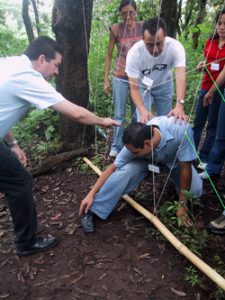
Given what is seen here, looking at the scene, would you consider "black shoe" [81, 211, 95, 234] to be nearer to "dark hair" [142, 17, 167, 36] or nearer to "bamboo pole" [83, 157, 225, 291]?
"bamboo pole" [83, 157, 225, 291]

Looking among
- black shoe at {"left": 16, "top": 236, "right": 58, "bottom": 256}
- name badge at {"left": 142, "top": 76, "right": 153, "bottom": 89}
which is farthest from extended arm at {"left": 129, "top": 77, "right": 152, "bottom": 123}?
black shoe at {"left": 16, "top": 236, "right": 58, "bottom": 256}

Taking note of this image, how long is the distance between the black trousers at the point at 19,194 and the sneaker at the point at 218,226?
1.54 meters

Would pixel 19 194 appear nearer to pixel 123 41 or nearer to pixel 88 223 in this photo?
pixel 88 223

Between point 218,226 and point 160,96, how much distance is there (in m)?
1.55

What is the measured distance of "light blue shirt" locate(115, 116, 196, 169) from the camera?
282cm

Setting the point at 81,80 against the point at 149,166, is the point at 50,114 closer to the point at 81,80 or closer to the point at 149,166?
the point at 81,80

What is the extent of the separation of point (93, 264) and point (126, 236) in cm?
41

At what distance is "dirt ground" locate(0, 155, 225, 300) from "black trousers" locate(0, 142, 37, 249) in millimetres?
232

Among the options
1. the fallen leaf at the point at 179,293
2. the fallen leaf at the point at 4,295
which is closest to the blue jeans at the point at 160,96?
the fallen leaf at the point at 179,293

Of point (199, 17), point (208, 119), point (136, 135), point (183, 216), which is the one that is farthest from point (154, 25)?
point (199, 17)

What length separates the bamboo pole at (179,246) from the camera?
7.26 feet

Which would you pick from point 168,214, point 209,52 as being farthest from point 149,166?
point 209,52

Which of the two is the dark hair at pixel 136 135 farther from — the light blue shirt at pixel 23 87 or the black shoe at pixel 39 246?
the black shoe at pixel 39 246

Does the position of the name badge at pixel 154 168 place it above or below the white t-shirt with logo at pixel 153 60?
below
